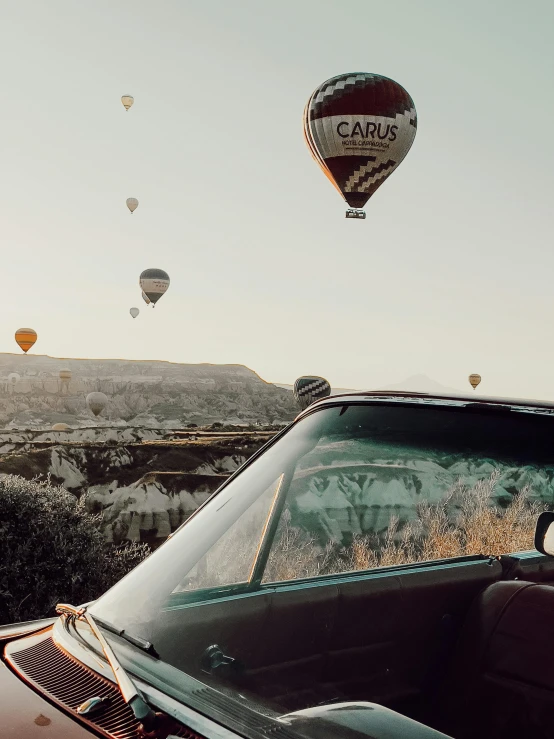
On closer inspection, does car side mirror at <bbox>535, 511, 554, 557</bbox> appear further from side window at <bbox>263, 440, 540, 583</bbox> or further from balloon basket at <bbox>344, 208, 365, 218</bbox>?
balloon basket at <bbox>344, 208, 365, 218</bbox>

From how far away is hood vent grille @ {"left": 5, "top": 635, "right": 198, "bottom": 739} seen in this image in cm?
144

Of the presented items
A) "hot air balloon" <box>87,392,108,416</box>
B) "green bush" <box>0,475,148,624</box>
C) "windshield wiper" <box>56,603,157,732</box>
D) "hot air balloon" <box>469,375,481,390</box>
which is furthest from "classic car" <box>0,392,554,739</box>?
"hot air balloon" <box>87,392,108,416</box>

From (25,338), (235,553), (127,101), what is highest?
(127,101)

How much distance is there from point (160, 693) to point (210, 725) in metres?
0.14

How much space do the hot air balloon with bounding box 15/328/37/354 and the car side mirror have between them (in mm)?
80128

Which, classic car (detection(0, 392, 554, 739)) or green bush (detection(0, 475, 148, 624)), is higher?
classic car (detection(0, 392, 554, 739))

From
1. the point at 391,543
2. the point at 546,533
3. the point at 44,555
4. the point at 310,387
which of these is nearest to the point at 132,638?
the point at 546,533

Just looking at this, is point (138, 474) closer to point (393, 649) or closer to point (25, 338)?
point (25, 338)

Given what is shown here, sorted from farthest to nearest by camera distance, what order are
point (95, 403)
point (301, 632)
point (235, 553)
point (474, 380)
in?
point (95, 403), point (474, 380), point (235, 553), point (301, 632)

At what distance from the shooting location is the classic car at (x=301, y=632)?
1.48 m

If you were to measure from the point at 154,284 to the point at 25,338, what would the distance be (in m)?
22.3

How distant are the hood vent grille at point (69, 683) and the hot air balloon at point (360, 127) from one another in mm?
26190

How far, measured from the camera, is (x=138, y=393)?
161 meters

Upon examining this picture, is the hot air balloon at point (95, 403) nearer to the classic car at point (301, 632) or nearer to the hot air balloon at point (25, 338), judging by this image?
the hot air balloon at point (25, 338)
